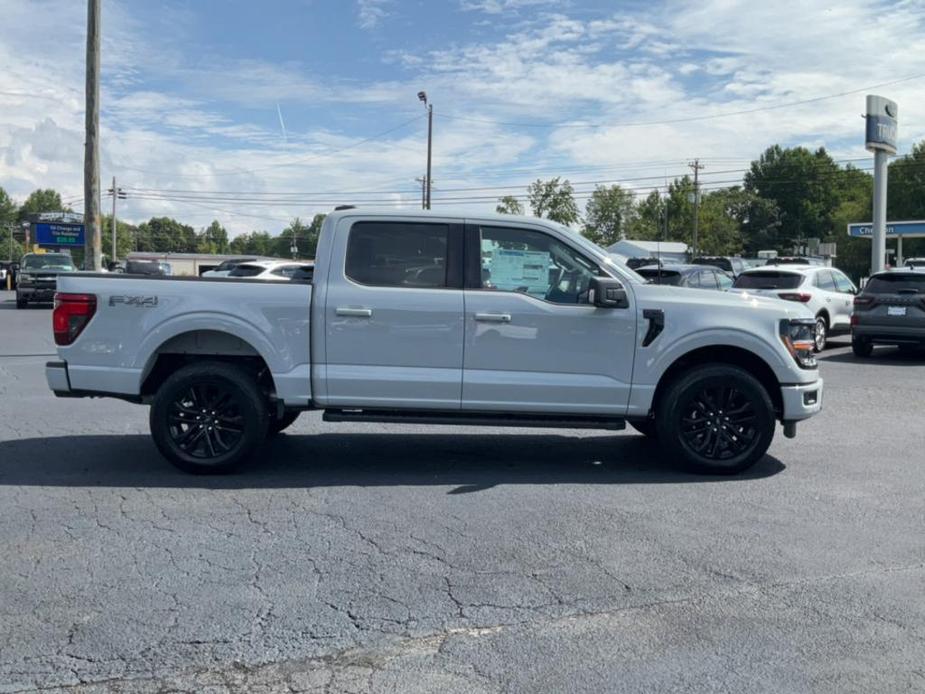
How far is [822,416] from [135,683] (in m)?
8.27

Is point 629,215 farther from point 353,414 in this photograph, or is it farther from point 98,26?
point 353,414

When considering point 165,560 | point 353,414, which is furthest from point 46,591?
point 353,414

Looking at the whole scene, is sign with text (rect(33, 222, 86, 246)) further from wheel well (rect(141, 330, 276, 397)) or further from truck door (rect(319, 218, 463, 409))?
truck door (rect(319, 218, 463, 409))

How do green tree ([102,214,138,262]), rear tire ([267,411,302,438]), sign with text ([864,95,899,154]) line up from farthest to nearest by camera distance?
green tree ([102,214,138,262]) < sign with text ([864,95,899,154]) < rear tire ([267,411,302,438])

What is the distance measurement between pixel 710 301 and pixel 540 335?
4.51ft

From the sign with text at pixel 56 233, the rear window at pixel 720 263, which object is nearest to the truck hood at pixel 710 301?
the rear window at pixel 720 263

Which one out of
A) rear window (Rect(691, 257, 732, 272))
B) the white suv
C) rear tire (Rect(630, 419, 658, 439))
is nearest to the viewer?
rear tire (Rect(630, 419, 658, 439))

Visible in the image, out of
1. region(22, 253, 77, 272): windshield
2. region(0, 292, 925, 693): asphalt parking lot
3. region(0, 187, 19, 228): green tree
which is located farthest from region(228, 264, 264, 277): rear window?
region(0, 187, 19, 228): green tree

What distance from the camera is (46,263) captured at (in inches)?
1213

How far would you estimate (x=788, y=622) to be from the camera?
4.12m

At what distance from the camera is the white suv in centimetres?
1652

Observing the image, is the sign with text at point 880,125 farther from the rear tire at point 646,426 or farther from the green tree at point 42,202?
the green tree at point 42,202

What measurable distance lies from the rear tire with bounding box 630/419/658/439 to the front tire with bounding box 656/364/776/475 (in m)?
0.22

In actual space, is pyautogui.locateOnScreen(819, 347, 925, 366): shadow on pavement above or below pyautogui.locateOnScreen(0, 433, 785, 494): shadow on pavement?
above
